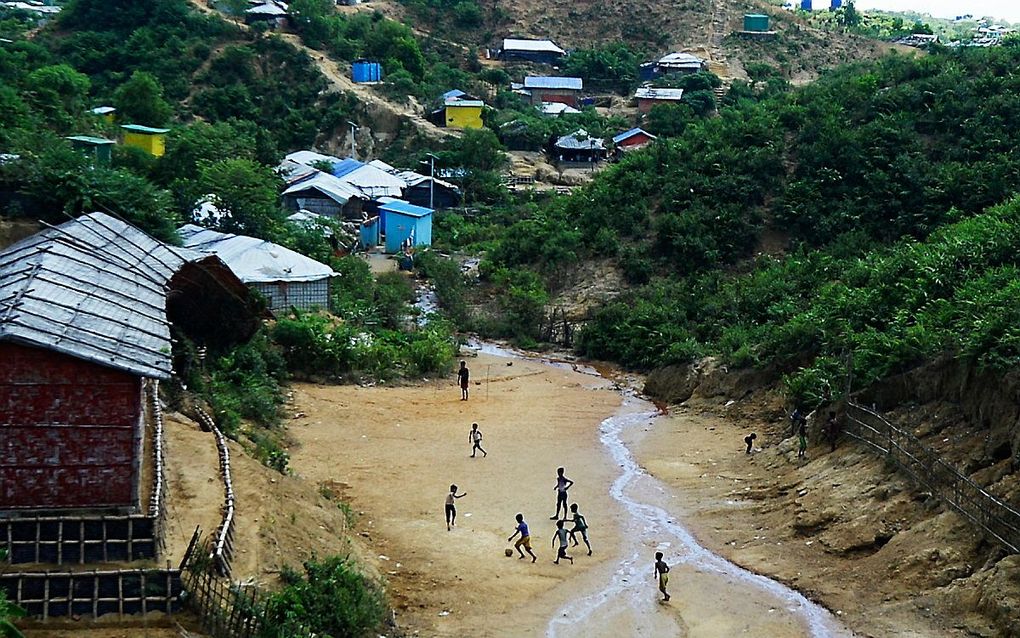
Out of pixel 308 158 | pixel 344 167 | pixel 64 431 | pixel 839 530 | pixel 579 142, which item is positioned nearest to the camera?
pixel 64 431

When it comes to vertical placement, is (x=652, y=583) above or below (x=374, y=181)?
below

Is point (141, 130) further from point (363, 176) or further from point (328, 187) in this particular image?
point (363, 176)

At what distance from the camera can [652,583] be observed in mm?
17734

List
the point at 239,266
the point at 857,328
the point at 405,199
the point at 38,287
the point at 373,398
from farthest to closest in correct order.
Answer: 1. the point at 405,199
2. the point at 239,266
3. the point at 373,398
4. the point at 857,328
5. the point at 38,287

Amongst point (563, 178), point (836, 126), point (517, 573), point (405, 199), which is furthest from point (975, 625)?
point (563, 178)

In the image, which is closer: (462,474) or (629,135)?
(462,474)

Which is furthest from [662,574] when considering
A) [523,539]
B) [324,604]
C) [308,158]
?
[308,158]

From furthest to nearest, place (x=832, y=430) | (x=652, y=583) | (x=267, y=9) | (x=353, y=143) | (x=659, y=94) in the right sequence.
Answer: (x=659, y=94), (x=267, y=9), (x=353, y=143), (x=832, y=430), (x=652, y=583)

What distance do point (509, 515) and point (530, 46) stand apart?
197ft

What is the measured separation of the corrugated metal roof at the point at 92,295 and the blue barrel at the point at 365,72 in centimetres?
4625

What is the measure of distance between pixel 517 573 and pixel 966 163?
25.0 meters

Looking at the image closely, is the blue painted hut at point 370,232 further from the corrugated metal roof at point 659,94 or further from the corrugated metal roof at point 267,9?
the corrugated metal roof at point 659,94

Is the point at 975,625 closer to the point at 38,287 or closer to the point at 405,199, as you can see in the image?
the point at 38,287

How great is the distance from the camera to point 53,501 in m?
13.5
